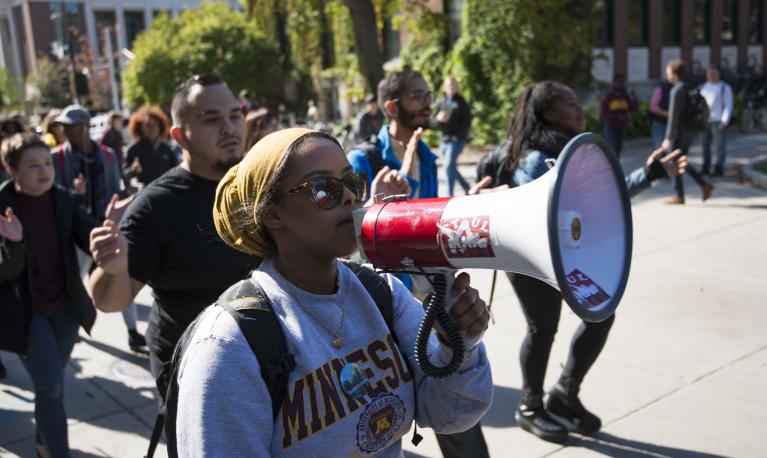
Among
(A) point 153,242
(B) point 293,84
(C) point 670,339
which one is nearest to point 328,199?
(A) point 153,242

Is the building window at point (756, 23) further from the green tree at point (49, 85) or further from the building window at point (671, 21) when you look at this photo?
the green tree at point (49, 85)

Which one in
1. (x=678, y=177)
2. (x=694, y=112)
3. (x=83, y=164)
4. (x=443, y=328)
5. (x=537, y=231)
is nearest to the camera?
(x=537, y=231)

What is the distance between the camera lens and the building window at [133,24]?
63.4 m

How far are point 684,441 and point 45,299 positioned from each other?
329cm

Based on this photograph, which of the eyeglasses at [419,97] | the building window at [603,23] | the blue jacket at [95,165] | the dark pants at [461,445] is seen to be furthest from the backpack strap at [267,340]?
the building window at [603,23]

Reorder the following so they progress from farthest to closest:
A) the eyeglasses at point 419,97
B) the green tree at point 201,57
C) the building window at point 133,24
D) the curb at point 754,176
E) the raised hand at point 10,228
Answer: the building window at point 133,24 → the green tree at point 201,57 → the curb at point 754,176 → the eyeglasses at point 419,97 → the raised hand at point 10,228

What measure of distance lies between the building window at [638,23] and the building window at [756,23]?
519 cm

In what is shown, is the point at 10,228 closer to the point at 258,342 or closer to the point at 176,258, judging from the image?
the point at 176,258

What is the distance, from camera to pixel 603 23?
2002 cm

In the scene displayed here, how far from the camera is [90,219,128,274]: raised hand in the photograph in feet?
7.49

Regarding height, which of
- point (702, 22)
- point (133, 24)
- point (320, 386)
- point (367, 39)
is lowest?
point (320, 386)

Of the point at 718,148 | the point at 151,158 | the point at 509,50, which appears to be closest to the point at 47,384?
the point at 151,158

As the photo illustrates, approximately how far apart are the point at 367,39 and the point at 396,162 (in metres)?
10.9

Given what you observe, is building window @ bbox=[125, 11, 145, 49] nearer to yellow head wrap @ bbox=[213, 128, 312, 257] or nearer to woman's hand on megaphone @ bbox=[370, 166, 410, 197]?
woman's hand on megaphone @ bbox=[370, 166, 410, 197]
